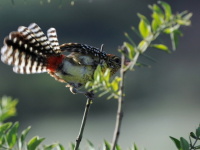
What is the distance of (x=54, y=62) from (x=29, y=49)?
0.84ft

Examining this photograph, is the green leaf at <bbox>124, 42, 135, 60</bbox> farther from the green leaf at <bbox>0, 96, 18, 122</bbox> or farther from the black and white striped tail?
the green leaf at <bbox>0, 96, 18, 122</bbox>


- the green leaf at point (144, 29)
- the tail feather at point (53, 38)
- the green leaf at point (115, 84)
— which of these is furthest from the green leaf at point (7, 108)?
the green leaf at point (144, 29)

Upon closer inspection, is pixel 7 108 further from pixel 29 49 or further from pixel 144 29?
pixel 144 29

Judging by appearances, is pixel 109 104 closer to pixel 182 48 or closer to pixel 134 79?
pixel 134 79

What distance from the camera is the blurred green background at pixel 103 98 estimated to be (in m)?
8.26

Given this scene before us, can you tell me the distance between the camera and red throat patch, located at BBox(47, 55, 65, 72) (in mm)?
1566

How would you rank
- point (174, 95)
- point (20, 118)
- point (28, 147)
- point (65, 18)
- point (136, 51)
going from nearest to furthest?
point (136, 51) < point (28, 147) < point (20, 118) < point (174, 95) < point (65, 18)

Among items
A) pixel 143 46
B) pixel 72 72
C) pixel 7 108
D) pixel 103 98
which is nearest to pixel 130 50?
pixel 143 46

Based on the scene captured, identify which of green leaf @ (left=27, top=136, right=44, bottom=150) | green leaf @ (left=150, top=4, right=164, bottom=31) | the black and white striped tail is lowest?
green leaf @ (left=27, top=136, right=44, bottom=150)

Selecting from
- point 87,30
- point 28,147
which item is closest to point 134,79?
point 87,30

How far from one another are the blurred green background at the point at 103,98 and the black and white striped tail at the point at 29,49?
5816 millimetres

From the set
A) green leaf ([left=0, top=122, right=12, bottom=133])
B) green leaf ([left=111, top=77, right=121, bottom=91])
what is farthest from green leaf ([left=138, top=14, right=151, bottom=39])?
green leaf ([left=0, top=122, right=12, bottom=133])

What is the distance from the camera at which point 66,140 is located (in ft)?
24.8

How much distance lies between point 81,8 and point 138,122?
383 cm
